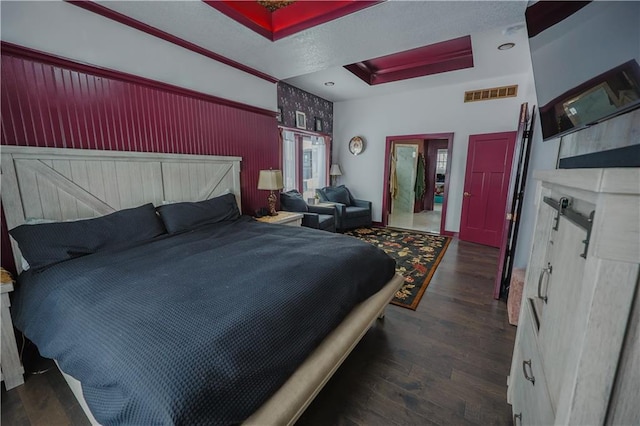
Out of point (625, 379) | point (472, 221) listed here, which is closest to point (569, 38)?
point (625, 379)

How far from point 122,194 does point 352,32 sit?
2.61m

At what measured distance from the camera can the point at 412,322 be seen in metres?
2.25

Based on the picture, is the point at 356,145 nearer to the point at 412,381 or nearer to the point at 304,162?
the point at 304,162

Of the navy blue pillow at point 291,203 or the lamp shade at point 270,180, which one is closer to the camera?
the lamp shade at point 270,180

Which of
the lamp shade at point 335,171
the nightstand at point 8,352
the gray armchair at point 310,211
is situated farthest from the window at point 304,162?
the nightstand at point 8,352

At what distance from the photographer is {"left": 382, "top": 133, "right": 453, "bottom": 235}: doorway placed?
18.2ft

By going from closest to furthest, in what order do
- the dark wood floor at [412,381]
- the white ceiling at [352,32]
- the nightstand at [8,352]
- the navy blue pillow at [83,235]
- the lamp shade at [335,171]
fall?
the dark wood floor at [412,381]
the nightstand at [8,352]
the navy blue pillow at [83,235]
the white ceiling at [352,32]
the lamp shade at [335,171]

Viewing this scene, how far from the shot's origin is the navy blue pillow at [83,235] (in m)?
1.65

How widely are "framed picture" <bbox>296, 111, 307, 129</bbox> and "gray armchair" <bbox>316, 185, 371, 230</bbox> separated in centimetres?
132

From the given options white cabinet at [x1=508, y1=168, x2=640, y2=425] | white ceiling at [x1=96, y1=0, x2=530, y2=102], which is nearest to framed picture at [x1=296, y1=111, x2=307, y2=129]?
white ceiling at [x1=96, y1=0, x2=530, y2=102]

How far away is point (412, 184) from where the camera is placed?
23.3 ft

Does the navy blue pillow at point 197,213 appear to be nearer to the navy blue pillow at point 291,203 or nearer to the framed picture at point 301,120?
the navy blue pillow at point 291,203

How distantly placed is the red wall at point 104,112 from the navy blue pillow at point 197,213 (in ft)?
2.01

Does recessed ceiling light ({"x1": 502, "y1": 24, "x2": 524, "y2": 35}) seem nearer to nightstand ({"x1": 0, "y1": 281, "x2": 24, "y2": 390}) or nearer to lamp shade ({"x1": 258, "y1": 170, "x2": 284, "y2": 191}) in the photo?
lamp shade ({"x1": 258, "y1": 170, "x2": 284, "y2": 191})
